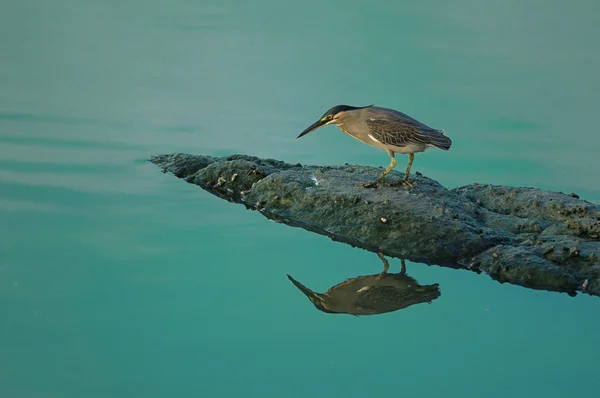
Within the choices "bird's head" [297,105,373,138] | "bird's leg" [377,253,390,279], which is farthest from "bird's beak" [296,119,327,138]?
"bird's leg" [377,253,390,279]

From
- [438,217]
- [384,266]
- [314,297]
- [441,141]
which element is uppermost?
[441,141]

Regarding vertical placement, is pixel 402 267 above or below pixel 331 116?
below

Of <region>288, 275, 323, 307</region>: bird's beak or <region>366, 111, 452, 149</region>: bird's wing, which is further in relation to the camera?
<region>366, 111, 452, 149</region>: bird's wing

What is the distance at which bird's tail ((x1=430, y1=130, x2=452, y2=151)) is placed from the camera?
986cm

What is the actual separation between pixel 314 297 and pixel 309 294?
0.24 feet

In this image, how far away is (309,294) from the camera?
8.52 m

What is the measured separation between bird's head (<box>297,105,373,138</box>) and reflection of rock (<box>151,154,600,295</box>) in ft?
1.78

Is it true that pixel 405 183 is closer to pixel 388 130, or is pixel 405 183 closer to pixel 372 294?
pixel 388 130

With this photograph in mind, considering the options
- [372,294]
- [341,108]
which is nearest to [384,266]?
[372,294]

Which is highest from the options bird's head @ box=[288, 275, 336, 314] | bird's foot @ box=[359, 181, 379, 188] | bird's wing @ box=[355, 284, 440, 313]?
bird's foot @ box=[359, 181, 379, 188]

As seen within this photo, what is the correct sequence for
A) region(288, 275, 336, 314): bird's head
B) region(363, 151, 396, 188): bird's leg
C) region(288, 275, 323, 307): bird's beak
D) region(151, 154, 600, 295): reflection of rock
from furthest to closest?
1. region(363, 151, 396, 188): bird's leg
2. region(151, 154, 600, 295): reflection of rock
3. region(288, 275, 323, 307): bird's beak
4. region(288, 275, 336, 314): bird's head

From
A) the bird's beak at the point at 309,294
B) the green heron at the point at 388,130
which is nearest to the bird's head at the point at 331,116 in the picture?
the green heron at the point at 388,130

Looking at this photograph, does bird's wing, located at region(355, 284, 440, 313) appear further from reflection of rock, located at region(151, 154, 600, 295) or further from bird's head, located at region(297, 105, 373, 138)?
bird's head, located at region(297, 105, 373, 138)

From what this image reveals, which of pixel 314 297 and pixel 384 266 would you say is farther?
pixel 384 266
